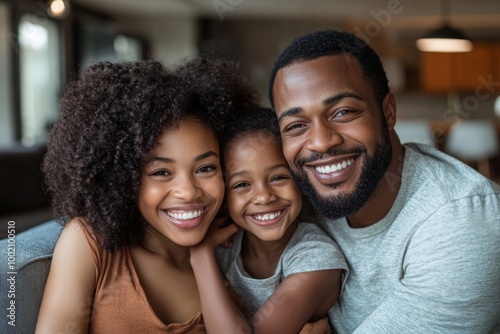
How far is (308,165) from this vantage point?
1.57 meters

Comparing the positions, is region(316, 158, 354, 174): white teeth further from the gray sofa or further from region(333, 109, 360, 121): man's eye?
the gray sofa

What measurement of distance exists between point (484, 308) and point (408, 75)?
27.1ft

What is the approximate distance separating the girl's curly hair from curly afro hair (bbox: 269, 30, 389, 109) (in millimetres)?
286

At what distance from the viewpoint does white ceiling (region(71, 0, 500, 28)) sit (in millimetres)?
8117

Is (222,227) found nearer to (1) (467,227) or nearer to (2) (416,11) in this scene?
(1) (467,227)

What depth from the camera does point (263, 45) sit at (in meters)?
10.1

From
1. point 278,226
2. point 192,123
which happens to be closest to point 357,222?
point 278,226

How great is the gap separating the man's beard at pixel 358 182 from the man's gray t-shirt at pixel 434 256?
5 cm

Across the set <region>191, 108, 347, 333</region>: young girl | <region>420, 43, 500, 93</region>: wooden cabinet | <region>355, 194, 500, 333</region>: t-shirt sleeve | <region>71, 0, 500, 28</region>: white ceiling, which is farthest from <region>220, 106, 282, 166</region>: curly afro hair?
<region>420, 43, 500, 93</region>: wooden cabinet

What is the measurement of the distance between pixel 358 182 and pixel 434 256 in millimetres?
273

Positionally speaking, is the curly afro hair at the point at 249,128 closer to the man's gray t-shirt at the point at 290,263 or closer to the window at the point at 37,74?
the man's gray t-shirt at the point at 290,263

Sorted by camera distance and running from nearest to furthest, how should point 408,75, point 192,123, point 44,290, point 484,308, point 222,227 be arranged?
point 484,308 < point 44,290 < point 192,123 < point 222,227 < point 408,75

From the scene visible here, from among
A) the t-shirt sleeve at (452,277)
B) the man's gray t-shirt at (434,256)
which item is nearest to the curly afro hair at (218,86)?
the man's gray t-shirt at (434,256)

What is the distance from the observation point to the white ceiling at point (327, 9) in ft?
26.6
